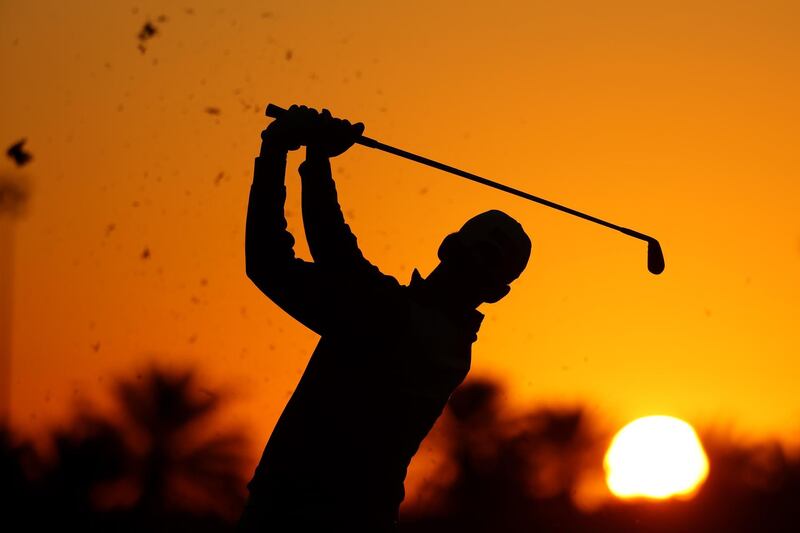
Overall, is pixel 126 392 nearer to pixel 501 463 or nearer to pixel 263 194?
pixel 501 463

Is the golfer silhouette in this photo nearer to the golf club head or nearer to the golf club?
the golf club

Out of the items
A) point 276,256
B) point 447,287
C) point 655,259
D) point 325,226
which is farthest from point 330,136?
point 655,259

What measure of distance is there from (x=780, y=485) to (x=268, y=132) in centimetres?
3646

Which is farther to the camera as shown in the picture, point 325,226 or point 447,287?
point 447,287

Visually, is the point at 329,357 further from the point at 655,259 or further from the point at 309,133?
the point at 655,259

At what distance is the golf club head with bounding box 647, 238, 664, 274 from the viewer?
10758mm

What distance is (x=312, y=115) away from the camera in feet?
27.0

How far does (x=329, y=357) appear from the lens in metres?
8.18

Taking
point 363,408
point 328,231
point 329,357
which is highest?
point 328,231

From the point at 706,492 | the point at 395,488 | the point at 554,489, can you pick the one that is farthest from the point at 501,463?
the point at 395,488

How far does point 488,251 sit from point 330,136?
949 mm

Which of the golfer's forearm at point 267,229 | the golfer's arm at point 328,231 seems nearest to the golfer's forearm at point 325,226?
the golfer's arm at point 328,231

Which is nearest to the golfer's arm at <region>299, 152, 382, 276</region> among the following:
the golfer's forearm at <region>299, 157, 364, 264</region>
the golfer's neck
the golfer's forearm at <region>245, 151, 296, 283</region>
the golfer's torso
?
the golfer's forearm at <region>299, 157, 364, 264</region>

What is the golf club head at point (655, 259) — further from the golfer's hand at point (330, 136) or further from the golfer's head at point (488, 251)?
the golfer's hand at point (330, 136)
